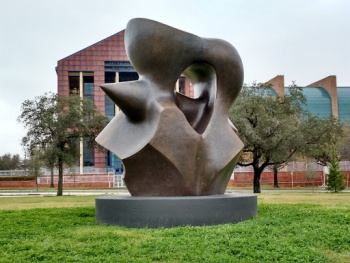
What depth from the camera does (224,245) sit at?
8062 mm

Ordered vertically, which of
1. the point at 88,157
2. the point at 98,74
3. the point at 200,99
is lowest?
the point at 88,157

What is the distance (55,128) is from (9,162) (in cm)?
4814

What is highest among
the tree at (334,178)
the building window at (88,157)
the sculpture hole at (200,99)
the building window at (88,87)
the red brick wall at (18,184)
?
the building window at (88,87)

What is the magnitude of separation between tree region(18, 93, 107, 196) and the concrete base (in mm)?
21157

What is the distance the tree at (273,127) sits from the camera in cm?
3141

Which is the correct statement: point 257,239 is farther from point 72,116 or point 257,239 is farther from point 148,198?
point 72,116

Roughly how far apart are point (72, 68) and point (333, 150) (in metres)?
33.4

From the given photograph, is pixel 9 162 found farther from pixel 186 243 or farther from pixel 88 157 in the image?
pixel 186 243

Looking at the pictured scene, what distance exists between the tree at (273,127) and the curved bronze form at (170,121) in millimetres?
18118

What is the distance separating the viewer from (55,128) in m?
31.3

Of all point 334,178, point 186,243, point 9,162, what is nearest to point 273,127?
point 334,178

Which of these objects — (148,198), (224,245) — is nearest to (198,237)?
(224,245)

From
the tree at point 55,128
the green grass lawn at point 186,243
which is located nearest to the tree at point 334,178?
the tree at point 55,128

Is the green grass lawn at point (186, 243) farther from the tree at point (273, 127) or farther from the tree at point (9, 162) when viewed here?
the tree at point (9, 162)
